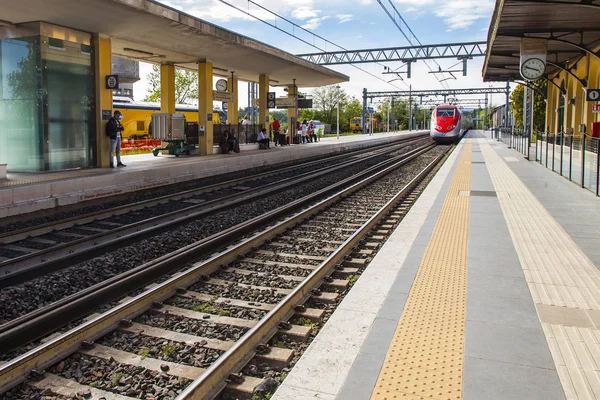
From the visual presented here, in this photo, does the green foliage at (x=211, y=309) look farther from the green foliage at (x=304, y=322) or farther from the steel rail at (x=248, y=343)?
the green foliage at (x=304, y=322)

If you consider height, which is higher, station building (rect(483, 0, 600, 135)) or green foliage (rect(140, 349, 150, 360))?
station building (rect(483, 0, 600, 135))

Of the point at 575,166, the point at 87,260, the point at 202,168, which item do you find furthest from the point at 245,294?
the point at 202,168

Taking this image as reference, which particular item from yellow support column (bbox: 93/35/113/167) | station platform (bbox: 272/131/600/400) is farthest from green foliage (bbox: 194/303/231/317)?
yellow support column (bbox: 93/35/113/167)

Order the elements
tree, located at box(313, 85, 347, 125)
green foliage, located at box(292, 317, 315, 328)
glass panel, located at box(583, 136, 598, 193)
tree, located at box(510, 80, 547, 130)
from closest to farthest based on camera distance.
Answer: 1. green foliage, located at box(292, 317, 315, 328)
2. glass panel, located at box(583, 136, 598, 193)
3. tree, located at box(510, 80, 547, 130)
4. tree, located at box(313, 85, 347, 125)

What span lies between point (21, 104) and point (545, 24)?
48.6 feet

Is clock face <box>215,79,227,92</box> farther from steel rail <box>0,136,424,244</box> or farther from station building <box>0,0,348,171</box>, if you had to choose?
steel rail <box>0,136,424,244</box>

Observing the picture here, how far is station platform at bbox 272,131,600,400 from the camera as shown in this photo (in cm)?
337

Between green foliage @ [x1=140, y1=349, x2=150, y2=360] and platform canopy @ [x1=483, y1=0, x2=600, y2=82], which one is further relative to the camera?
platform canopy @ [x1=483, y1=0, x2=600, y2=82]

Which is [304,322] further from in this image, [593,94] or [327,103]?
[327,103]

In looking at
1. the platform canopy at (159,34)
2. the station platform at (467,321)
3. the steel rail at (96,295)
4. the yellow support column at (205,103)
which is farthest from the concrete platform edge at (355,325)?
the yellow support column at (205,103)

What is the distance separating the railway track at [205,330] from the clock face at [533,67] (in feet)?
36.6

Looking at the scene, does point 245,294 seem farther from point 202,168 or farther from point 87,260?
point 202,168

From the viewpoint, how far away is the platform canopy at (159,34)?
13422mm

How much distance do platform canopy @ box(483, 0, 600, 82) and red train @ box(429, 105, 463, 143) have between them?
18938 millimetres
